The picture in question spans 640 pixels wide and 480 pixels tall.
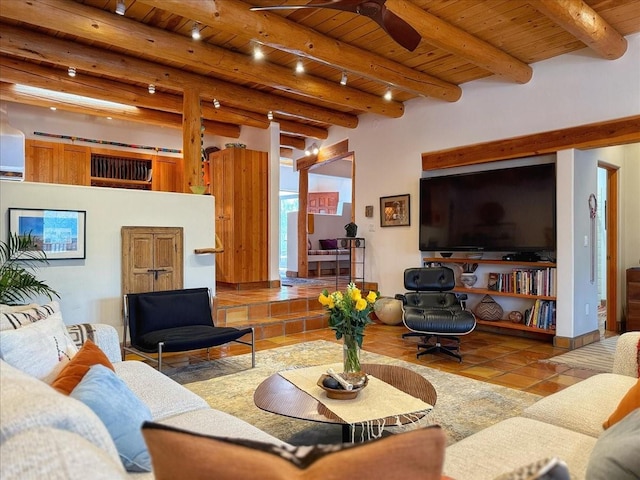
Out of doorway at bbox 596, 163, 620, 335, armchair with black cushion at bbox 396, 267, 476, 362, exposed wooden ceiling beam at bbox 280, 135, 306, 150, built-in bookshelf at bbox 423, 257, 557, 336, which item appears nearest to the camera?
armchair with black cushion at bbox 396, 267, 476, 362

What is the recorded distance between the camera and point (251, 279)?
275 inches

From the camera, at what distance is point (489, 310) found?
17.7ft

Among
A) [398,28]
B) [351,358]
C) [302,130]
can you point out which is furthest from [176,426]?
[302,130]

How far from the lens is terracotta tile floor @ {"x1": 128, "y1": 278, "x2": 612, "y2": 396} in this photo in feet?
12.0

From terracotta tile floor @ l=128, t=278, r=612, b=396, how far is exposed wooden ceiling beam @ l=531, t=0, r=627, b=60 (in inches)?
116

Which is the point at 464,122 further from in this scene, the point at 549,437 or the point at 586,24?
the point at 549,437

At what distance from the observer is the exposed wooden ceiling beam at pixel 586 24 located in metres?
3.38

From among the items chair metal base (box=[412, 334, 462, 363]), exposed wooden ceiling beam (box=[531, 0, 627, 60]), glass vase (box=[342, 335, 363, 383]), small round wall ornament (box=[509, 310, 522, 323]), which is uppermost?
exposed wooden ceiling beam (box=[531, 0, 627, 60])

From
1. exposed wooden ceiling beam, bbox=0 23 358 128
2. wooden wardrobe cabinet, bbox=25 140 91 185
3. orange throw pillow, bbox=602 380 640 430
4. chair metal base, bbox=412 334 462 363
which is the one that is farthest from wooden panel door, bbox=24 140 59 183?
orange throw pillow, bbox=602 380 640 430

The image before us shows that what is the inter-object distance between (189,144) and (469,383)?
153 inches

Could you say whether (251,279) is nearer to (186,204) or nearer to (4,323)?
(186,204)

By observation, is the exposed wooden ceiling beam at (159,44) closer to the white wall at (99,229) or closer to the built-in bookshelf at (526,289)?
the white wall at (99,229)

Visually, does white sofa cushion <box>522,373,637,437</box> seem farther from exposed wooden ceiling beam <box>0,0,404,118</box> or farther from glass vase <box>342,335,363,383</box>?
exposed wooden ceiling beam <box>0,0,404,118</box>

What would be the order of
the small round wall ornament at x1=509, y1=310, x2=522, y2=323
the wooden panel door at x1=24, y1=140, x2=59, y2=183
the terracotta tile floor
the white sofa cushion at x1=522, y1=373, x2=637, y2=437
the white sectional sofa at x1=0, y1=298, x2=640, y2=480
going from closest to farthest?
the white sectional sofa at x1=0, y1=298, x2=640, y2=480 → the white sofa cushion at x1=522, y1=373, x2=637, y2=437 → the terracotta tile floor → the small round wall ornament at x1=509, y1=310, x2=522, y2=323 → the wooden panel door at x1=24, y1=140, x2=59, y2=183
